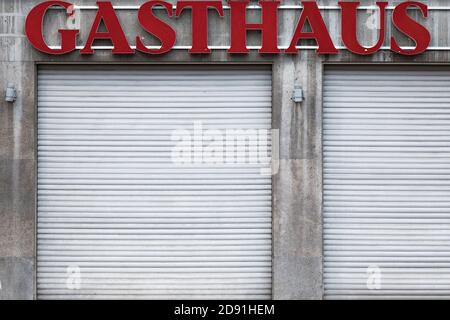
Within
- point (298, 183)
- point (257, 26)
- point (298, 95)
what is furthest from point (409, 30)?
point (298, 183)

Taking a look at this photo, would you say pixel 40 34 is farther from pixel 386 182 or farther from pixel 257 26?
pixel 386 182

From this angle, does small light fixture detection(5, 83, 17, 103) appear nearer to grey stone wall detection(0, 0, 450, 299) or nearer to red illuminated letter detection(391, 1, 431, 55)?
grey stone wall detection(0, 0, 450, 299)

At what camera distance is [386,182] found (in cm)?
1225

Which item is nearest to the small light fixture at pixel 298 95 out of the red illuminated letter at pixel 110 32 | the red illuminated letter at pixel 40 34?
the red illuminated letter at pixel 110 32

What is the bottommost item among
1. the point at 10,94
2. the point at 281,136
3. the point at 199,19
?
the point at 281,136

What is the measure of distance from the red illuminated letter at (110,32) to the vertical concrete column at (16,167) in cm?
128

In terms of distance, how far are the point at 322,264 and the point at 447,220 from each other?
2.50 metres

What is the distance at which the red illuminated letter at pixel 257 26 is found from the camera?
12.0 meters

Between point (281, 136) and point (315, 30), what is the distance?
6.69ft

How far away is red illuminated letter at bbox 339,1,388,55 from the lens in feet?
39.2

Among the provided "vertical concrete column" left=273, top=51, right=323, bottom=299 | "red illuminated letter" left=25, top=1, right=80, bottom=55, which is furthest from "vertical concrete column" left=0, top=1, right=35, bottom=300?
"vertical concrete column" left=273, top=51, right=323, bottom=299

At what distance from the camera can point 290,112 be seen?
12.0 meters

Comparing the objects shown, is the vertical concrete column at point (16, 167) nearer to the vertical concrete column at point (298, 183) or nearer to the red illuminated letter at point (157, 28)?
the red illuminated letter at point (157, 28)
